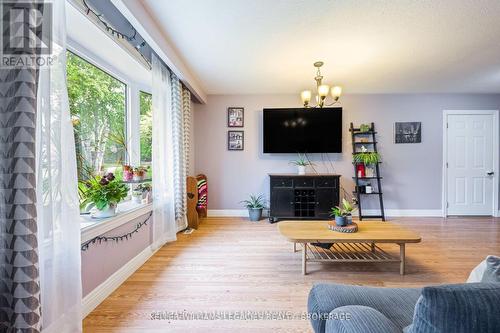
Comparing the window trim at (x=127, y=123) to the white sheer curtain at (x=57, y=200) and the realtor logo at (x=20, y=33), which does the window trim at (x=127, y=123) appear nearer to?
the white sheer curtain at (x=57, y=200)

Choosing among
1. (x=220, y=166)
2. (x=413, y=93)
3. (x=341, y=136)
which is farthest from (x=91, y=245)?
(x=413, y=93)

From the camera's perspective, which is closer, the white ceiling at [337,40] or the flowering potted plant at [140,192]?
the white ceiling at [337,40]

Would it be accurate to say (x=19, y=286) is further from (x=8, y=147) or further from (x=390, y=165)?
(x=390, y=165)

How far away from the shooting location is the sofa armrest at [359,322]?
2.50 feet

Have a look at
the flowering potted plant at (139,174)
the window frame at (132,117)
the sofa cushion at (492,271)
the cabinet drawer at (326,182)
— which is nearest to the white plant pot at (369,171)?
the cabinet drawer at (326,182)

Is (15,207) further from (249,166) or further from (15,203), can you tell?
(249,166)

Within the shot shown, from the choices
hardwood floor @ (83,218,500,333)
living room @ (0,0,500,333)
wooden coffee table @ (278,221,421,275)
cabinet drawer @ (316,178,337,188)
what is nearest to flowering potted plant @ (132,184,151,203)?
living room @ (0,0,500,333)

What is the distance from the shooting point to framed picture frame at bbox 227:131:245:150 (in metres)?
4.38

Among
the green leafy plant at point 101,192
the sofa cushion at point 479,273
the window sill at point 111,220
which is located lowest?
the window sill at point 111,220

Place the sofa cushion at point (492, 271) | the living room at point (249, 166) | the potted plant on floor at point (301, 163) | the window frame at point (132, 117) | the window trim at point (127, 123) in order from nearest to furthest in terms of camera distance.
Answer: the sofa cushion at point (492, 271)
the living room at point (249, 166)
the window trim at point (127, 123)
the window frame at point (132, 117)
the potted plant on floor at point (301, 163)

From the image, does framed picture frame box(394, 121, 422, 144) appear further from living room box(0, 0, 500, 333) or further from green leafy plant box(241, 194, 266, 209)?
green leafy plant box(241, 194, 266, 209)

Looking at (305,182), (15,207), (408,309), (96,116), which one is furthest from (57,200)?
(305,182)

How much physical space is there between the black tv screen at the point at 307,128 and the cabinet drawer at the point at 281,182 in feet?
1.86

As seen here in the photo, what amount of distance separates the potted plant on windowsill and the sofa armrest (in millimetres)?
1866
